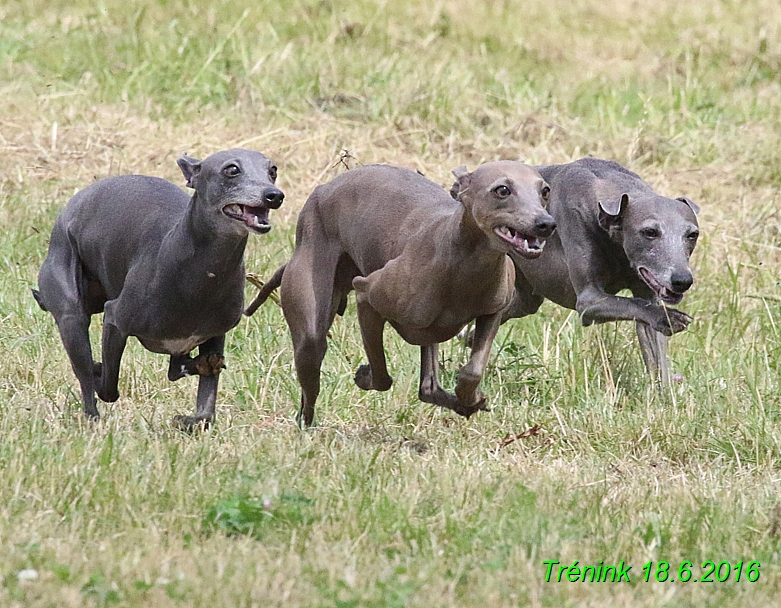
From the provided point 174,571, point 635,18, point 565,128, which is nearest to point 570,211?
point 174,571

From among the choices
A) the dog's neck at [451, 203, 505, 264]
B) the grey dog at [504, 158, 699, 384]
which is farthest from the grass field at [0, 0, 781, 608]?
the dog's neck at [451, 203, 505, 264]

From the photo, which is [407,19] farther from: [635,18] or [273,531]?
[273,531]

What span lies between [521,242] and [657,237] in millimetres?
1637

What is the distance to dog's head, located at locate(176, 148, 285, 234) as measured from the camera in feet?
19.5

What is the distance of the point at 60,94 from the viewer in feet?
41.1

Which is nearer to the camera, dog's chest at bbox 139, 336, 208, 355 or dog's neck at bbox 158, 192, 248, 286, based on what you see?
dog's neck at bbox 158, 192, 248, 286

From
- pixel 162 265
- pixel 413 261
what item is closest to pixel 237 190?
pixel 162 265

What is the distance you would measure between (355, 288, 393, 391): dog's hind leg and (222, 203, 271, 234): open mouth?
53cm

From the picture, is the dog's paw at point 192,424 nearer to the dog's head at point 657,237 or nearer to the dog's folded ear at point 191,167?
the dog's folded ear at point 191,167

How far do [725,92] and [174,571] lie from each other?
10.8 meters

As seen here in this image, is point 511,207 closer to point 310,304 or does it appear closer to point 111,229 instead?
point 310,304

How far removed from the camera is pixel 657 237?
270 inches

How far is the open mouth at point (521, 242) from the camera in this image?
540 centimetres

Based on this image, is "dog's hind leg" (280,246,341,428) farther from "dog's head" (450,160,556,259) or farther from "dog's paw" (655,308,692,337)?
"dog's paw" (655,308,692,337)
